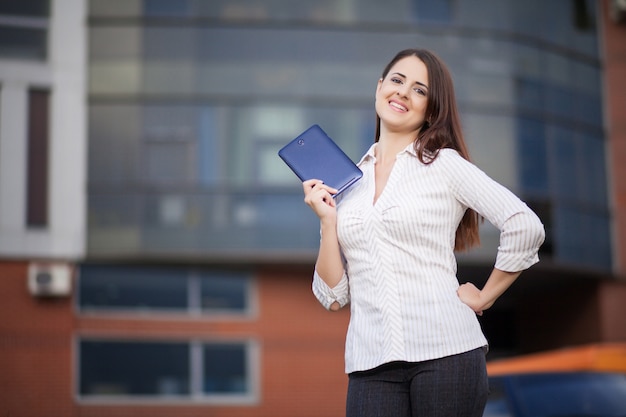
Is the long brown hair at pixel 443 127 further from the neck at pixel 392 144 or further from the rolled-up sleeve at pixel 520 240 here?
the rolled-up sleeve at pixel 520 240

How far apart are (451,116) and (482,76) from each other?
15894mm

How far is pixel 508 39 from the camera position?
19078mm

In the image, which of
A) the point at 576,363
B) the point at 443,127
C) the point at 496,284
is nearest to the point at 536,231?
the point at 496,284

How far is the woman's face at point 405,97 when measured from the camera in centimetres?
328

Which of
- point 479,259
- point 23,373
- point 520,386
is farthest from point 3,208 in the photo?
point 520,386

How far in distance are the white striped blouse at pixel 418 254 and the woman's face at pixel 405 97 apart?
6.8 inches

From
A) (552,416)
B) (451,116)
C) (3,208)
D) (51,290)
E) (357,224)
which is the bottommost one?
(552,416)

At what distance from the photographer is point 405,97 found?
3.29 m

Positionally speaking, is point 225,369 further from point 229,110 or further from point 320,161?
point 320,161

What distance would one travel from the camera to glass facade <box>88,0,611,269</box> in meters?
18.1

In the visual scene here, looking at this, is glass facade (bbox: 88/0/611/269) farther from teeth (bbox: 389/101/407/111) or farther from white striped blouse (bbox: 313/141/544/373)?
white striped blouse (bbox: 313/141/544/373)

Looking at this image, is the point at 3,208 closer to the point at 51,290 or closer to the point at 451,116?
the point at 51,290

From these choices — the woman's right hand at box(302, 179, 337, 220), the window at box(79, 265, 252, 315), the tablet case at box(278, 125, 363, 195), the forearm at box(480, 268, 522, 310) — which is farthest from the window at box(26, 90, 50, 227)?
the forearm at box(480, 268, 522, 310)

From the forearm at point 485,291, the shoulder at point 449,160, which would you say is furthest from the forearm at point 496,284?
the shoulder at point 449,160
